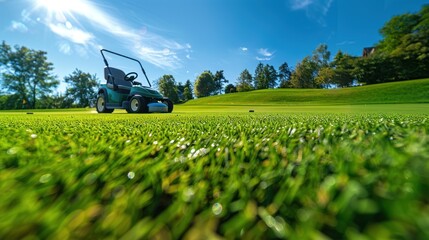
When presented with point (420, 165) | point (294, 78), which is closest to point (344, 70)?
point (294, 78)

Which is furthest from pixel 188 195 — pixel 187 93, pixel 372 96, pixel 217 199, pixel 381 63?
pixel 187 93

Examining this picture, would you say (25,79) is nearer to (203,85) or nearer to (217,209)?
(203,85)

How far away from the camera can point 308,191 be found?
0.44 meters

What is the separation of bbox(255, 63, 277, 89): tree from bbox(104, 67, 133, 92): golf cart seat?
6095cm

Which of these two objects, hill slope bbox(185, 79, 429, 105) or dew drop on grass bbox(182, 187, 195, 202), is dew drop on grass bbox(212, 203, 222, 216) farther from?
hill slope bbox(185, 79, 429, 105)

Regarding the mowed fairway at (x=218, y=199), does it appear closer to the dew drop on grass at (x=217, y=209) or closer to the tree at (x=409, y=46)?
the dew drop on grass at (x=217, y=209)

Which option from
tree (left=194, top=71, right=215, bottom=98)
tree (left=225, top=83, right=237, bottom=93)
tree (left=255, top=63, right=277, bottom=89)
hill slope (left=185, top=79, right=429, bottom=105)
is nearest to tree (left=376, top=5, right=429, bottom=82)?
hill slope (left=185, top=79, right=429, bottom=105)

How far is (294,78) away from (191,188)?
215 ft

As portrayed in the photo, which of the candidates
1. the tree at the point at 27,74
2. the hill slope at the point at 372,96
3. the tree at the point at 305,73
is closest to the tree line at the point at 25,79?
the tree at the point at 27,74

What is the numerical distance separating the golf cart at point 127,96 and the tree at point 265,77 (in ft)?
199

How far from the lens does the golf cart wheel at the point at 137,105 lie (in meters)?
7.32

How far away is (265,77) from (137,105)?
213 ft

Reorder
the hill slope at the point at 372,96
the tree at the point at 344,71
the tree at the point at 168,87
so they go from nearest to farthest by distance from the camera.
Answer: the hill slope at the point at 372,96 < the tree at the point at 344,71 < the tree at the point at 168,87

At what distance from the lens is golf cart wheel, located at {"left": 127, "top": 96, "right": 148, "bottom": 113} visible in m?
7.32
